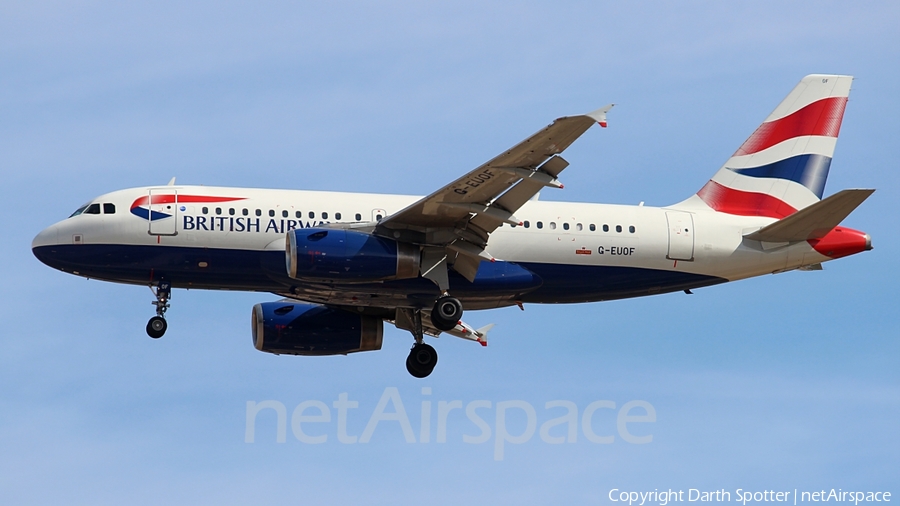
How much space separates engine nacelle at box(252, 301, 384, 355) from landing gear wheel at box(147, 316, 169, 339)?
501 centimetres

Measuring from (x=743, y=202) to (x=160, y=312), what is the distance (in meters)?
17.4

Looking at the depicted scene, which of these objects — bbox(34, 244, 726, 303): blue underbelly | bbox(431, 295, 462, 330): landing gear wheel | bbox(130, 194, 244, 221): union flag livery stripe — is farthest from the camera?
bbox(431, 295, 462, 330): landing gear wheel

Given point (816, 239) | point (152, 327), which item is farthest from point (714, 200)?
point (152, 327)

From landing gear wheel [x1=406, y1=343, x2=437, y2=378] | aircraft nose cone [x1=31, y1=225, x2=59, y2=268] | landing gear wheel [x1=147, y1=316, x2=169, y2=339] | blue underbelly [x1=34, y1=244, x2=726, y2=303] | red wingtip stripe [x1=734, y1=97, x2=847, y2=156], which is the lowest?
landing gear wheel [x1=406, y1=343, x2=437, y2=378]

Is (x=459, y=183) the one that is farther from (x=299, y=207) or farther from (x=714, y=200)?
(x=714, y=200)

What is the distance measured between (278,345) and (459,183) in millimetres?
10558

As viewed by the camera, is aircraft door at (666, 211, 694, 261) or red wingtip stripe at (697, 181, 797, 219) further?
red wingtip stripe at (697, 181, 797, 219)

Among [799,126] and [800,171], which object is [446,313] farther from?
[799,126]

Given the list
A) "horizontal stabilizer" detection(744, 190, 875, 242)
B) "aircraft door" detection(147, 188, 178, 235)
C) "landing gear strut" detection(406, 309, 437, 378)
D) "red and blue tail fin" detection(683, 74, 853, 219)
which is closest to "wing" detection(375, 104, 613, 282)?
"landing gear strut" detection(406, 309, 437, 378)

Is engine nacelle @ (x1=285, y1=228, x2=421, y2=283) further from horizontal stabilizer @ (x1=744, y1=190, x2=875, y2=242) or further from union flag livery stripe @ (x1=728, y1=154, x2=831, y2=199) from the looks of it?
union flag livery stripe @ (x1=728, y1=154, x2=831, y2=199)

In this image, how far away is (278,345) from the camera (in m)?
42.0

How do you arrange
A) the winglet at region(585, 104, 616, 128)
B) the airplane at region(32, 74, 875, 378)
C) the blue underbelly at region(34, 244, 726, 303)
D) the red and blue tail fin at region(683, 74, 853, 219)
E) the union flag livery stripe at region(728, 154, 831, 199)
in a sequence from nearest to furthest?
the winglet at region(585, 104, 616, 128) < the airplane at region(32, 74, 875, 378) < the blue underbelly at region(34, 244, 726, 303) < the red and blue tail fin at region(683, 74, 853, 219) < the union flag livery stripe at region(728, 154, 831, 199)

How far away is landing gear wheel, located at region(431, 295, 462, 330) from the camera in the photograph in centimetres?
3697

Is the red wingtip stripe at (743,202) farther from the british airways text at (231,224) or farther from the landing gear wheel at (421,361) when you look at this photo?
the british airways text at (231,224)
